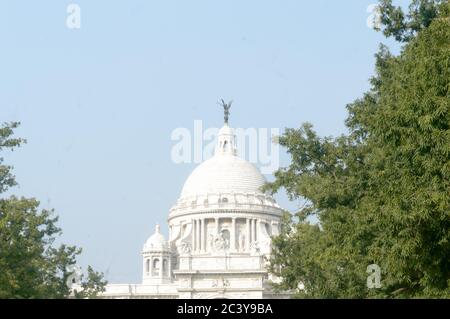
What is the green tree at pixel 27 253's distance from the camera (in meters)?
43.0

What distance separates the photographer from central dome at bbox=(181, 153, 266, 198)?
150 meters

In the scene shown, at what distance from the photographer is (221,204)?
145750mm

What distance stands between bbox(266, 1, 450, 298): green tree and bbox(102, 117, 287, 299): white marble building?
80.0 meters

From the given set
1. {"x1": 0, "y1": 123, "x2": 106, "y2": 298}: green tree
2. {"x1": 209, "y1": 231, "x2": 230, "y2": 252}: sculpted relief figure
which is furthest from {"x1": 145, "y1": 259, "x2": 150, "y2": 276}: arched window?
{"x1": 0, "y1": 123, "x2": 106, "y2": 298}: green tree

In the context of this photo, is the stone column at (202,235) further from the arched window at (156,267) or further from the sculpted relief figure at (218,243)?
the arched window at (156,267)

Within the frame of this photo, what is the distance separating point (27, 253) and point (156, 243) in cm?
9988

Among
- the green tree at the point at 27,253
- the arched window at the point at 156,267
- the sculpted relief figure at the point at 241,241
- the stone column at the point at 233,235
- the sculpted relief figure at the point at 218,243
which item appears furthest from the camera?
the arched window at the point at 156,267

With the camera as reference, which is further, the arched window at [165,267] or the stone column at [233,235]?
the arched window at [165,267]

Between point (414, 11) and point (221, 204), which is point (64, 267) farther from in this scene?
point (221, 204)

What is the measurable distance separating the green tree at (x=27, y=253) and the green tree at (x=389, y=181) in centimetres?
1156

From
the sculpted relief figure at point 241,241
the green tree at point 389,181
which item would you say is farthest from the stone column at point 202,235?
the green tree at point 389,181
